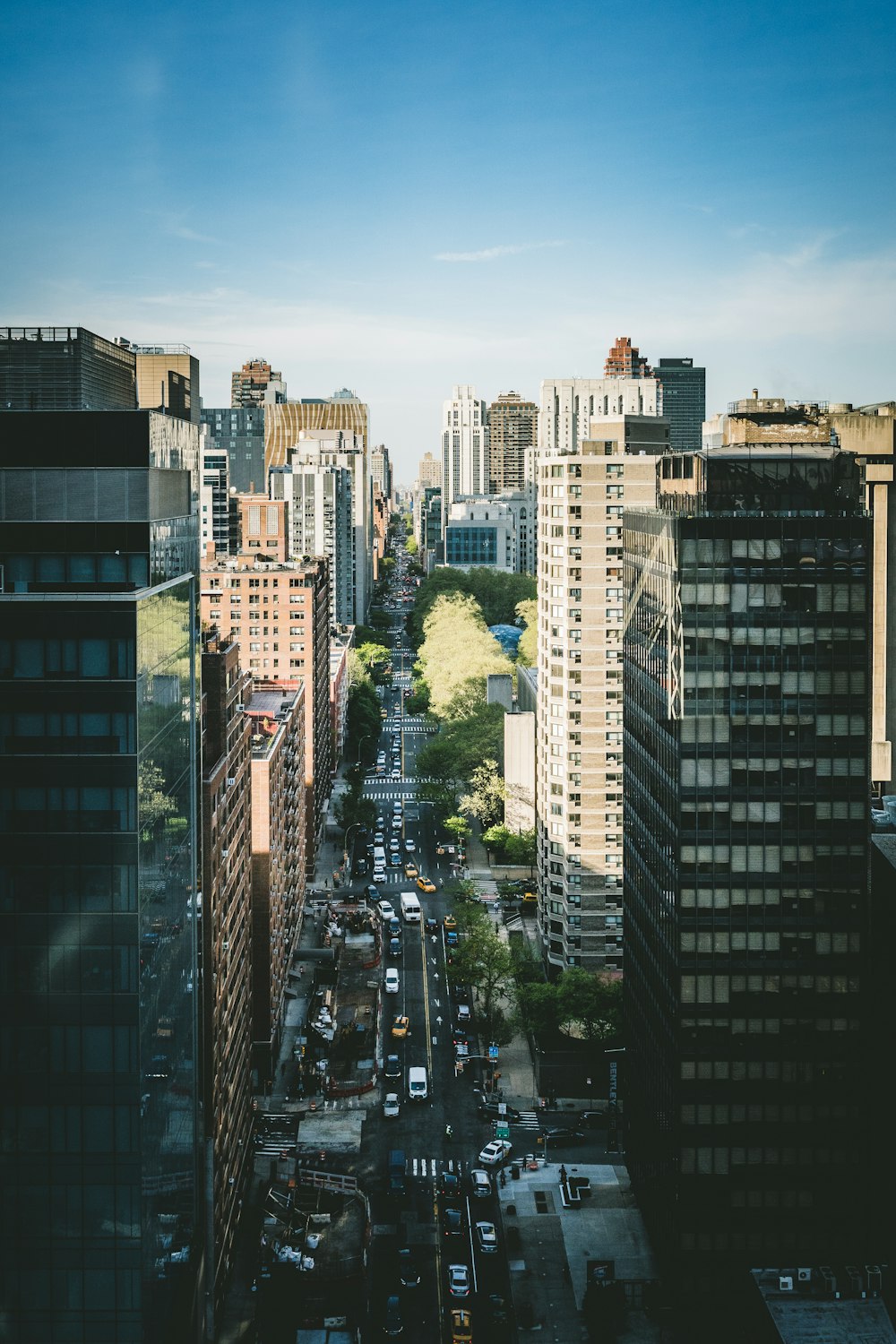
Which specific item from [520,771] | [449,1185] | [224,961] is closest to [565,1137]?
[449,1185]

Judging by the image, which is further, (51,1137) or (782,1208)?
(782,1208)

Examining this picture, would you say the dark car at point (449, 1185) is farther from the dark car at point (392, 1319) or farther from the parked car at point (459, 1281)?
the dark car at point (392, 1319)

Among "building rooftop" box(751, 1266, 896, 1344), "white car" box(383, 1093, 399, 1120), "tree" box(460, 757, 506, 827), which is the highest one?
"tree" box(460, 757, 506, 827)

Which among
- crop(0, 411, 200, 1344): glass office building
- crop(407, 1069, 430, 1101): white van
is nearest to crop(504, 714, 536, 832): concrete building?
crop(407, 1069, 430, 1101): white van

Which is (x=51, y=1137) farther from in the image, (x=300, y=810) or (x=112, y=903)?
(x=300, y=810)

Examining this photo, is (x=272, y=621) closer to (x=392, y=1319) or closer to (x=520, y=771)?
(x=520, y=771)

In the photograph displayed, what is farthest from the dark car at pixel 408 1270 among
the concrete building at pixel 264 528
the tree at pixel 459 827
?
the concrete building at pixel 264 528

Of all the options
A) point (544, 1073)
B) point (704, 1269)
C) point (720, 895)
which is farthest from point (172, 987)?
point (544, 1073)

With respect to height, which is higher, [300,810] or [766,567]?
[766,567]

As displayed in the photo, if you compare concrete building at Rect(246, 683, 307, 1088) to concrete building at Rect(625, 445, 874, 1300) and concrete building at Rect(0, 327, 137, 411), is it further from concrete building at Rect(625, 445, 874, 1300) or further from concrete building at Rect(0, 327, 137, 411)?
concrete building at Rect(0, 327, 137, 411)
